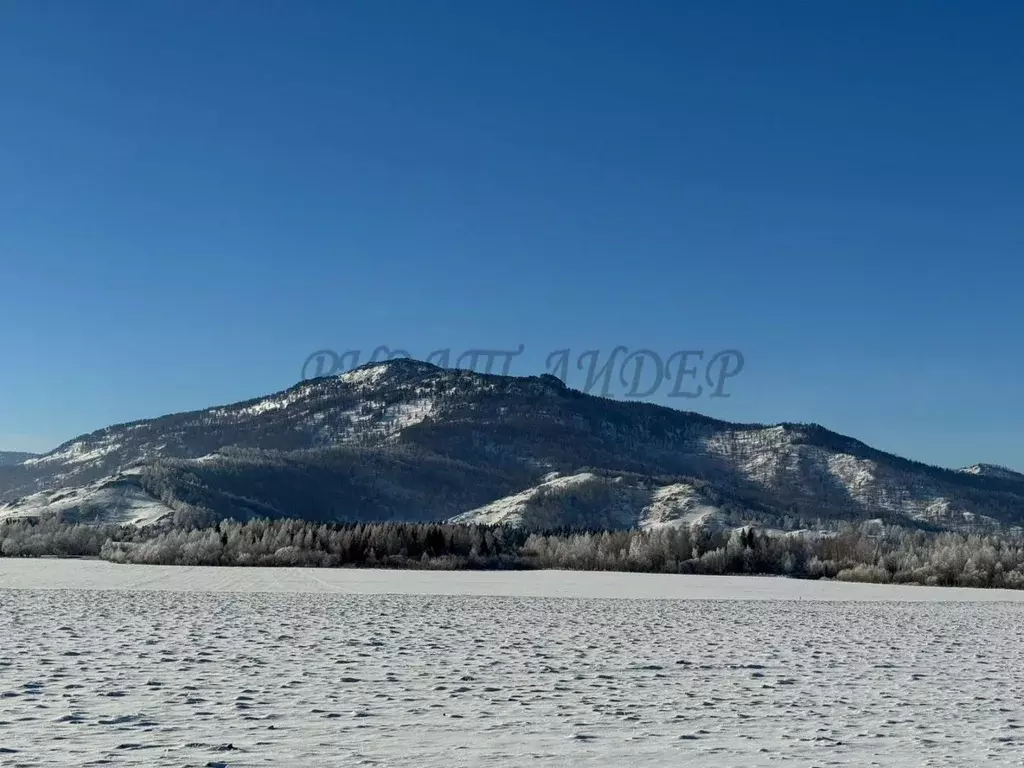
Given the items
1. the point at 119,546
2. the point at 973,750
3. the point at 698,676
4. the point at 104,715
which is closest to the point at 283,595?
the point at 698,676

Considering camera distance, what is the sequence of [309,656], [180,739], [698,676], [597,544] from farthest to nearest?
1. [597,544]
2. [309,656]
3. [698,676]
4. [180,739]

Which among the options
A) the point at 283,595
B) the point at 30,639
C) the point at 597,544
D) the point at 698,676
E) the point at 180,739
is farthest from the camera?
the point at 597,544

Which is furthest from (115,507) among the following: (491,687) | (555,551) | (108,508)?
(491,687)

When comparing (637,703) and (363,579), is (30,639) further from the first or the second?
(363,579)

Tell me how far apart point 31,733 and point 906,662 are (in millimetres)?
18947

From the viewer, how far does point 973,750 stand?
13.8 meters

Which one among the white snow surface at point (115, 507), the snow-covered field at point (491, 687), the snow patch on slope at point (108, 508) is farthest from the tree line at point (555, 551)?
the snow patch on slope at point (108, 508)

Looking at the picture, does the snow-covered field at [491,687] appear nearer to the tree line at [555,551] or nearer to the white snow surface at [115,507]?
the tree line at [555,551]

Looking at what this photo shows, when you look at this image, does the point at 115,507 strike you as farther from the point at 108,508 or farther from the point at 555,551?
the point at 555,551

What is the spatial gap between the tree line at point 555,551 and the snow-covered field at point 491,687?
49790 millimetres

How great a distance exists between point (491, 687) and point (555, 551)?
8819 centimetres

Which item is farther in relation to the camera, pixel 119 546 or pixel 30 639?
pixel 119 546

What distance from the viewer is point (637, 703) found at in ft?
57.1

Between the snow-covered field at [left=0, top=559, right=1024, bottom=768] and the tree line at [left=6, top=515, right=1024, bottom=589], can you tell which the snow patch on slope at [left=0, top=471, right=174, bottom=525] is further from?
the snow-covered field at [left=0, top=559, right=1024, bottom=768]
